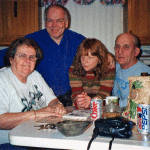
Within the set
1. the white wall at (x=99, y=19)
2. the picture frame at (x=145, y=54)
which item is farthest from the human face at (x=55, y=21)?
the picture frame at (x=145, y=54)

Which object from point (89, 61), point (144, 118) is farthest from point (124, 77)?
point (144, 118)

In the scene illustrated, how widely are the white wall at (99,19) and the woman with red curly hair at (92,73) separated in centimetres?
156

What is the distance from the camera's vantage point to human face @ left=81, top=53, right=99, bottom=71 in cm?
176

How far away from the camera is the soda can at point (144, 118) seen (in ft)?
2.84

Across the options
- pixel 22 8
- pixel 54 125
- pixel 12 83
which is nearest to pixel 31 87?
pixel 12 83

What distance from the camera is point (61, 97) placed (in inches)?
87.0

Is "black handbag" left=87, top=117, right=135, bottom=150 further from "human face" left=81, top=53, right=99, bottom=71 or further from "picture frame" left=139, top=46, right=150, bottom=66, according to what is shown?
"picture frame" left=139, top=46, right=150, bottom=66

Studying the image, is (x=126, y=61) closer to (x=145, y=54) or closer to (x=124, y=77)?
(x=124, y=77)

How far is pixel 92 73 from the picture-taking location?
1.87 m

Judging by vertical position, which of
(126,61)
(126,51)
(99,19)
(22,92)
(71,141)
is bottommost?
(71,141)

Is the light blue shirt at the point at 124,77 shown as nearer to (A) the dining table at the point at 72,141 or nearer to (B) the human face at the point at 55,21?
(B) the human face at the point at 55,21

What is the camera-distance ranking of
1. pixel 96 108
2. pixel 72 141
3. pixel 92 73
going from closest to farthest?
pixel 72 141, pixel 96 108, pixel 92 73

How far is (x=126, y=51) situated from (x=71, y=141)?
55.8 inches

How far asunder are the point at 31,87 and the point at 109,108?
714mm
